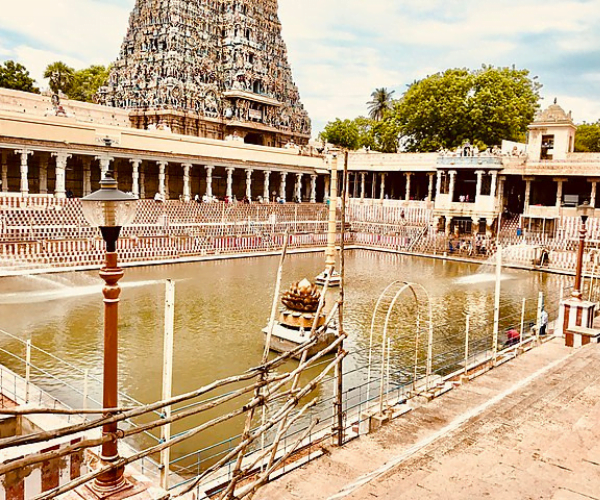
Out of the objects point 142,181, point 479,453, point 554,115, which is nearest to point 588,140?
point 554,115

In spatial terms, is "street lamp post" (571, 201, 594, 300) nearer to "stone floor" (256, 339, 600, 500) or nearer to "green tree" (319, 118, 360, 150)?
"stone floor" (256, 339, 600, 500)

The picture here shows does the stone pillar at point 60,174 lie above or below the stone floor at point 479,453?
above

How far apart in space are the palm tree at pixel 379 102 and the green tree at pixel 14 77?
43256 millimetres

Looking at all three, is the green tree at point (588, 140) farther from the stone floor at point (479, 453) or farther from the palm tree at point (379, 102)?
the stone floor at point (479, 453)

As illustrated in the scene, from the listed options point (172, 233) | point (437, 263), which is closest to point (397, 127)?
point (437, 263)

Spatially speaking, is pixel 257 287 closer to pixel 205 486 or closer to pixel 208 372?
pixel 208 372

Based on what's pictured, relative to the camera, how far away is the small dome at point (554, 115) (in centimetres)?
3334

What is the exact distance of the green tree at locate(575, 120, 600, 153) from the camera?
58000mm

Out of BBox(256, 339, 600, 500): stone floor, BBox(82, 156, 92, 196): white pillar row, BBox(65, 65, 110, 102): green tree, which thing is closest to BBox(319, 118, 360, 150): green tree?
BBox(65, 65, 110, 102): green tree

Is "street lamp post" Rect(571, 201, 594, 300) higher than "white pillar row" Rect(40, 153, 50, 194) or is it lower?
lower

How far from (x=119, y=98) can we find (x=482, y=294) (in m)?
36.6

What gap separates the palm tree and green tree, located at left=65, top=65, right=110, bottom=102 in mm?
34367

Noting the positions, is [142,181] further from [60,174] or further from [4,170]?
[60,174]

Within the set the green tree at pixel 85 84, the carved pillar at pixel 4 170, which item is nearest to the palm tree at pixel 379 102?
the green tree at pixel 85 84
